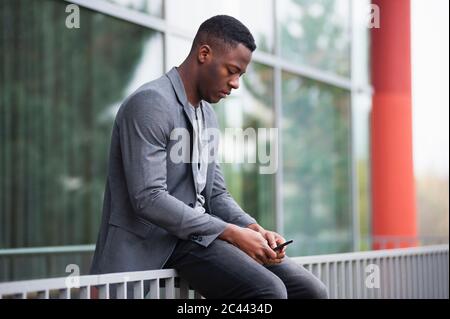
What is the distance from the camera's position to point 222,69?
3170 mm

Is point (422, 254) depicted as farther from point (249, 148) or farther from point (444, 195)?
point (444, 195)

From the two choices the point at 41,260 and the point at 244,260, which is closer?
the point at 244,260

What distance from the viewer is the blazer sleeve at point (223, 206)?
3.39 meters

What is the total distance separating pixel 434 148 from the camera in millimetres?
14016

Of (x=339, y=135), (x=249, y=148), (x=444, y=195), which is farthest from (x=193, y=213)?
(x=444, y=195)

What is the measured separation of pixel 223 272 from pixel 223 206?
50 centimetres

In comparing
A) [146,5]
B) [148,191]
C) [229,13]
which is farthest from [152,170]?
[229,13]

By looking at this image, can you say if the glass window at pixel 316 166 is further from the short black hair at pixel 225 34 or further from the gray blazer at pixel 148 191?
the gray blazer at pixel 148 191

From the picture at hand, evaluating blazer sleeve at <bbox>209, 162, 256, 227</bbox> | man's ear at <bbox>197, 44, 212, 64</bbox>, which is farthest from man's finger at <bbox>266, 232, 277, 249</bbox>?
man's ear at <bbox>197, 44, 212, 64</bbox>

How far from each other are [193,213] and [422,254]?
2866 millimetres

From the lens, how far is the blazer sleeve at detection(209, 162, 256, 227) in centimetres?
339

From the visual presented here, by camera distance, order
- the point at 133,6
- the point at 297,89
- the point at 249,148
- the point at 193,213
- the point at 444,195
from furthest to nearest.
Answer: the point at 444,195 → the point at 297,89 → the point at 249,148 → the point at 133,6 → the point at 193,213

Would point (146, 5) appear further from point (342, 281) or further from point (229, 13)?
point (342, 281)

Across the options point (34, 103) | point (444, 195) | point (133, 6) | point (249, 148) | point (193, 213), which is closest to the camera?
point (193, 213)
